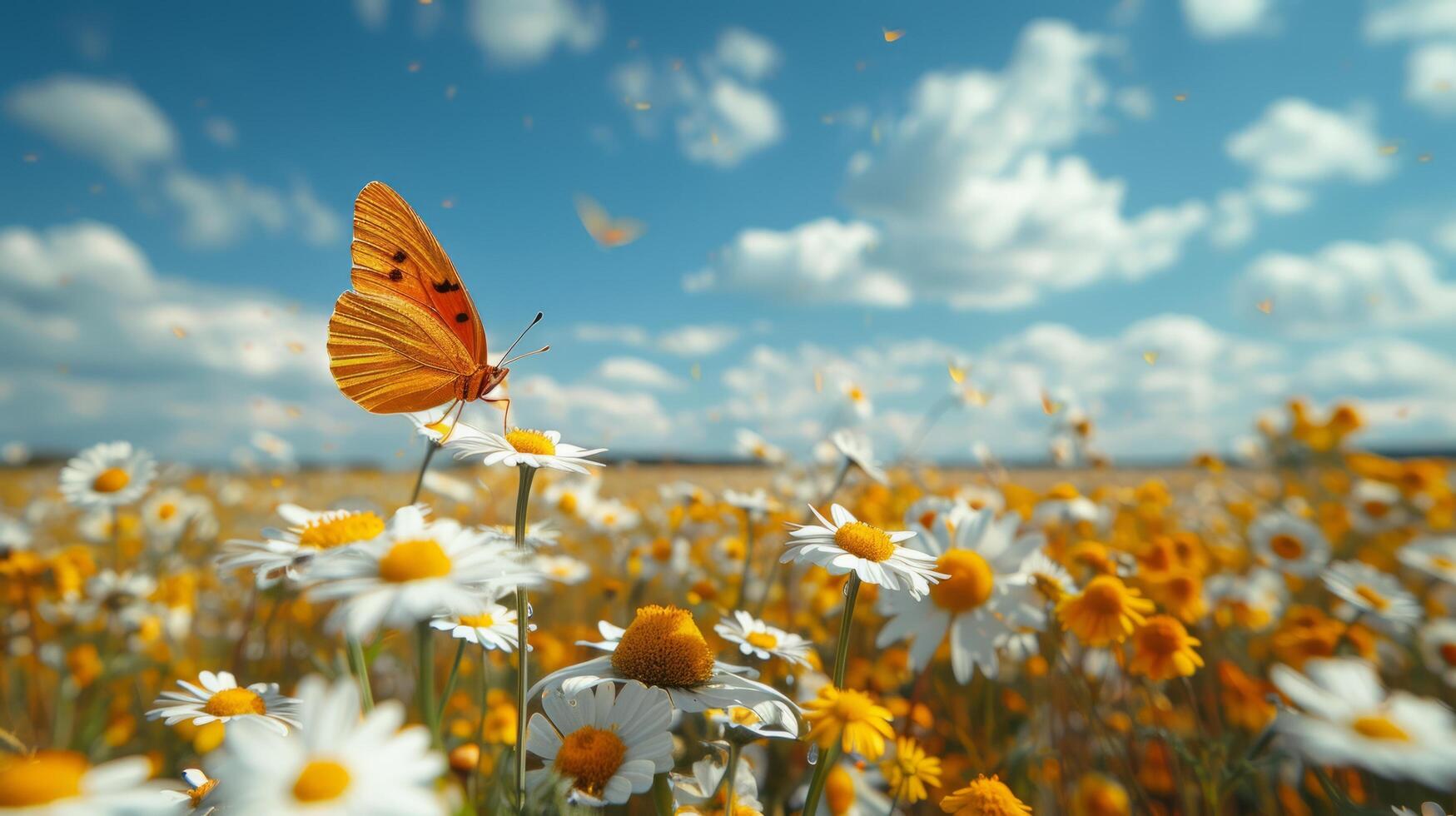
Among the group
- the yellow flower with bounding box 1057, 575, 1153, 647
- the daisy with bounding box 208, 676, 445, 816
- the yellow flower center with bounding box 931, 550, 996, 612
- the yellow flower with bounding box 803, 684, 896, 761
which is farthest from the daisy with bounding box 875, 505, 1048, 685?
the daisy with bounding box 208, 676, 445, 816

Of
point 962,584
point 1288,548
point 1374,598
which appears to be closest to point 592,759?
point 962,584

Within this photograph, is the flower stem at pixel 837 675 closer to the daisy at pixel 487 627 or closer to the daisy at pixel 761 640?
the daisy at pixel 761 640

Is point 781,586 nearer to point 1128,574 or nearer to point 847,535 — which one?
point 1128,574

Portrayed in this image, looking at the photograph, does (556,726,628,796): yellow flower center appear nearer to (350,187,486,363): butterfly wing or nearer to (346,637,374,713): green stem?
(346,637,374,713): green stem

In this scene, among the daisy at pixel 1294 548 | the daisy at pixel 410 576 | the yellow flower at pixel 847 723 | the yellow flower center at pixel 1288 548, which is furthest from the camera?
the yellow flower center at pixel 1288 548

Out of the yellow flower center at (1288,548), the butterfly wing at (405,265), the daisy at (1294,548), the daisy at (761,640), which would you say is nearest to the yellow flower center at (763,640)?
the daisy at (761,640)

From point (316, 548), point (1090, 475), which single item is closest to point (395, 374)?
point (316, 548)
